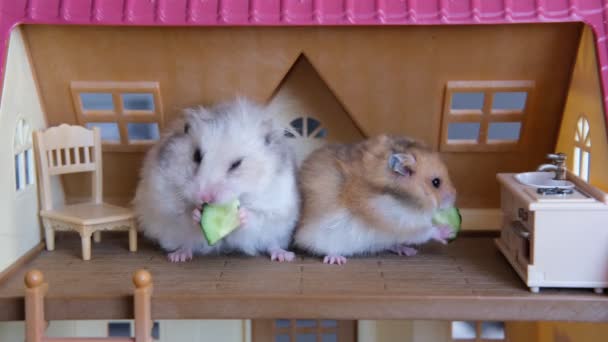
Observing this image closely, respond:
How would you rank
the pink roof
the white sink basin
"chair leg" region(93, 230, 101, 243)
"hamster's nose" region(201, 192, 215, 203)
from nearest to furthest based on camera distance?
"hamster's nose" region(201, 192, 215, 203)
the pink roof
the white sink basin
"chair leg" region(93, 230, 101, 243)

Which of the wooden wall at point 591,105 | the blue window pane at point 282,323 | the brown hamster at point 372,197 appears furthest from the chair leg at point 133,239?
the wooden wall at point 591,105

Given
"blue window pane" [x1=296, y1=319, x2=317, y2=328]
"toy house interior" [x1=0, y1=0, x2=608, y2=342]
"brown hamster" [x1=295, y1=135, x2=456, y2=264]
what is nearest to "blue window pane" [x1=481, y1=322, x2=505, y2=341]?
"toy house interior" [x1=0, y1=0, x2=608, y2=342]

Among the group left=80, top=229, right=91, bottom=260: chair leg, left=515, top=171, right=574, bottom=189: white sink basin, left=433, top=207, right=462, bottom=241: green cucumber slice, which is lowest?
left=80, top=229, right=91, bottom=260: chair leg

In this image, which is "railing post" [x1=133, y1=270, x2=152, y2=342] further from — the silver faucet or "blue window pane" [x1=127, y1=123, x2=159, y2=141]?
"blue window pane" [x1=127, y1=123, x2=159, y2=141]

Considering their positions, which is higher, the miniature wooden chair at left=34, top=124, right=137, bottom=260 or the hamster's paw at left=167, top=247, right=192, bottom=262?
the miniature wooden chair at left=34, top=124, right=137, bottom=260

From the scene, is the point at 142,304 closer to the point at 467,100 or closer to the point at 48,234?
the point at 48,234

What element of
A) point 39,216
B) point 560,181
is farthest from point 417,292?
point 39,216
